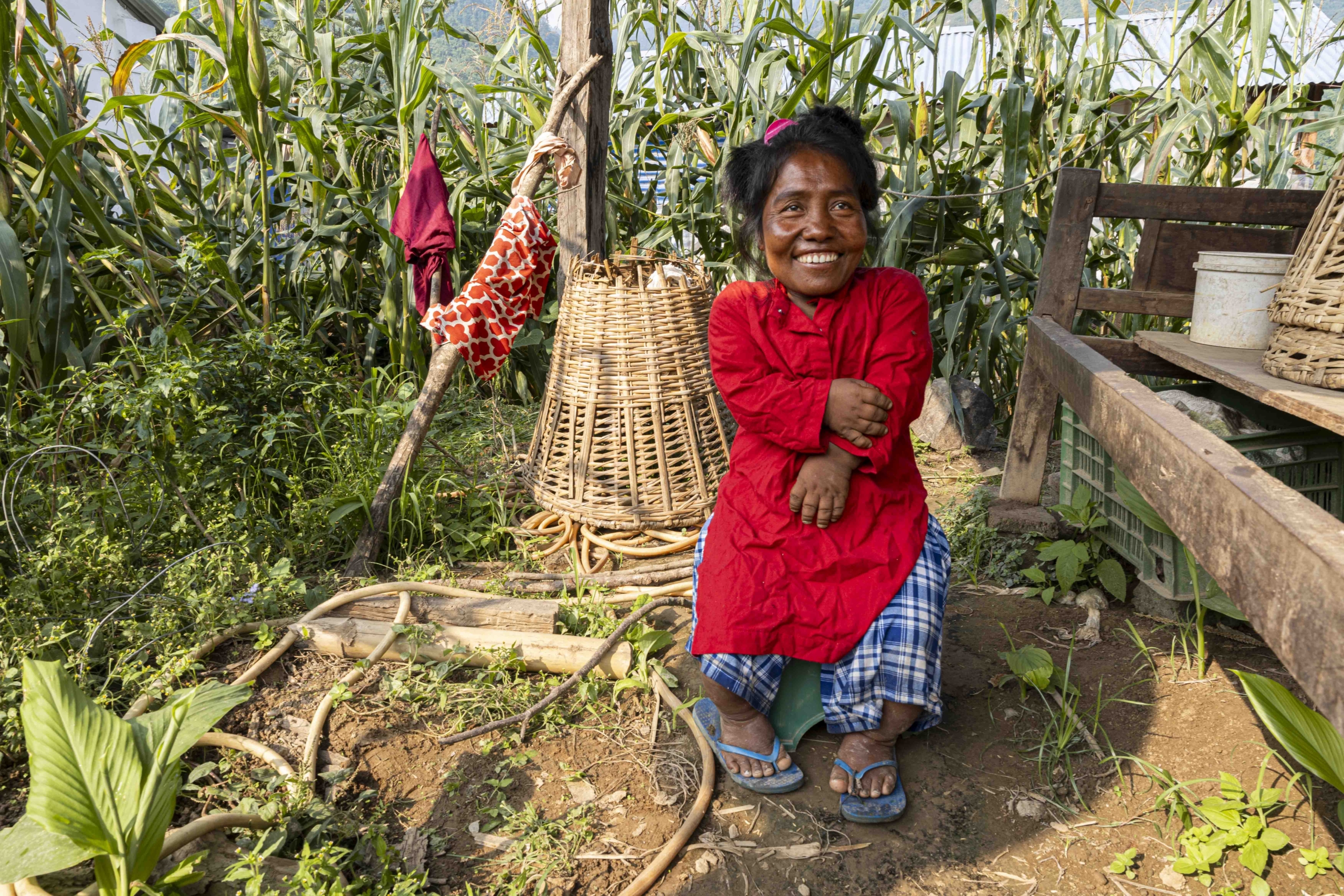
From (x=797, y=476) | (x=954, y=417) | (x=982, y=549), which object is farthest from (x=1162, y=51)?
(x=797, y=476)

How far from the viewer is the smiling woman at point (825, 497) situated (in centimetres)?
174

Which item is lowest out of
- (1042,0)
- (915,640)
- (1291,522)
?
(915,640)

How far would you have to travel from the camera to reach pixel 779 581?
1774 millimetres

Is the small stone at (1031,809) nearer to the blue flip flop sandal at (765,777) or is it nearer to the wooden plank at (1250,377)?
the blue flip flop sandal at (765,777)

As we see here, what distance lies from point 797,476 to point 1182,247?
1578 millimetres

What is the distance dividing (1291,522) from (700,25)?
11.9 ft

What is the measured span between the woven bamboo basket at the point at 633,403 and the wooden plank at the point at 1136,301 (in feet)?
3.95

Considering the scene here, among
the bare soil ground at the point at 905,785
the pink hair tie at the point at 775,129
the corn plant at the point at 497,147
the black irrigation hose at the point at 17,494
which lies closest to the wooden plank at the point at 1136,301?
the corn plant at the point at 497,147

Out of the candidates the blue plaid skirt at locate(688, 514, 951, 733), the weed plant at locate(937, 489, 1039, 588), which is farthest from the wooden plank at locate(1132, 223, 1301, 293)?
the blue plaid skirt at locate(688, 514, 951, 733)

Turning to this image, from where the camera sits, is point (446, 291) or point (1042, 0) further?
point (1042, 0)

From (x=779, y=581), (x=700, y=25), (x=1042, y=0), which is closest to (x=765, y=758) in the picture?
(x=779, y=581)

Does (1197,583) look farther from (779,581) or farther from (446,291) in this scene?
(446,291)

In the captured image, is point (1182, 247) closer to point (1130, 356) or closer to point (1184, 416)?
point (1130, 356)

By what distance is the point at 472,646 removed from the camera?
7.13 ft
